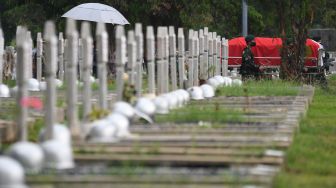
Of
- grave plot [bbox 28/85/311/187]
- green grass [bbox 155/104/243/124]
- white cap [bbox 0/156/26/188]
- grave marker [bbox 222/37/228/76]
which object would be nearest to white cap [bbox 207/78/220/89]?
grave marker [bbox 222/37/228/76]

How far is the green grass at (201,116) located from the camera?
1323cm

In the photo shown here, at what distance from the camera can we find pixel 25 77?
968cm

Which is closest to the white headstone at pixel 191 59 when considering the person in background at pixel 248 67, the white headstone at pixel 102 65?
the white headstone at pixel 102 65

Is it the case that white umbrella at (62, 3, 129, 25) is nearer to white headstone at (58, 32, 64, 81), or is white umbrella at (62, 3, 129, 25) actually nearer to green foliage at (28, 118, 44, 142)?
white headstone at (58, 32, 64, 81)

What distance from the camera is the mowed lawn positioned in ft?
30.7

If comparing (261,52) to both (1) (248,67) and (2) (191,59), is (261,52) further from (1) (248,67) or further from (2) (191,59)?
(2) (191,59)

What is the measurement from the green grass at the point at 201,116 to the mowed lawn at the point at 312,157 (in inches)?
38.8

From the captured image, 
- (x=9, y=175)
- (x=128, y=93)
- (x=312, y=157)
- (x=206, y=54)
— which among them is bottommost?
(x=312, y=157)

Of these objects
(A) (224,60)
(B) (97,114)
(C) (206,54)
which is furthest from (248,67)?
(B) (97,114)

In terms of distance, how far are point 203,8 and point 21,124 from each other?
30.3 meters

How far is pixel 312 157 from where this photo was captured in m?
11.5

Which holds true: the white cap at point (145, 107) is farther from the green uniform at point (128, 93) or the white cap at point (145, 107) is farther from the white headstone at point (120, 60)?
the white headstone at point (120, 60)

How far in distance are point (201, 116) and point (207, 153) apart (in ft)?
12.2

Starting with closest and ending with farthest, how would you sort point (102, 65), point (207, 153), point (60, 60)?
point (207, 153), point (102, 65), point (60, 60)
